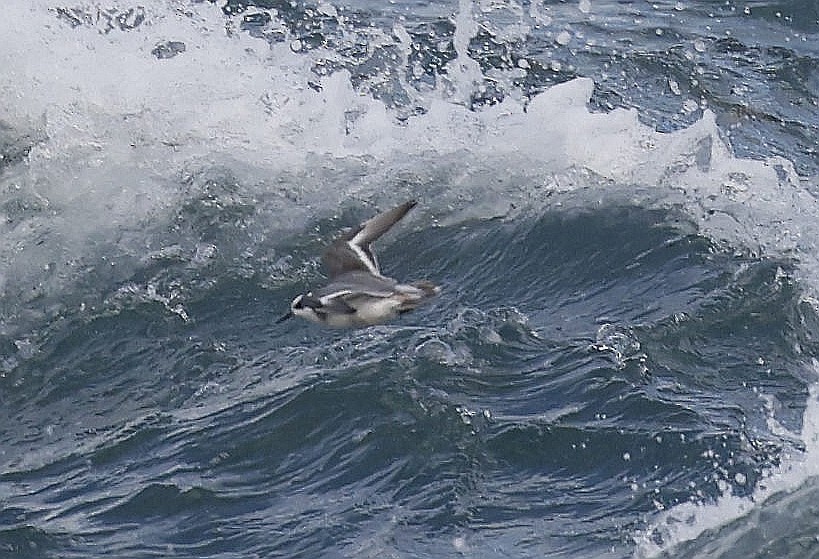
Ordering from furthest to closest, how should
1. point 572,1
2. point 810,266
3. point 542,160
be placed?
point 572,1
point 542,160
point 810,266

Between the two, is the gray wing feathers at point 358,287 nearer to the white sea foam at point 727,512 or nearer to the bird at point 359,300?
the bird at point 359,300

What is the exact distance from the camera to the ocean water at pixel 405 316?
23.7ft

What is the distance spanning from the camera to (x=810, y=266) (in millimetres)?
9273

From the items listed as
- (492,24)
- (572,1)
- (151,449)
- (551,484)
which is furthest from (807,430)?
(572,1)

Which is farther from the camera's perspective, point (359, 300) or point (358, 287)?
point (358, 287)

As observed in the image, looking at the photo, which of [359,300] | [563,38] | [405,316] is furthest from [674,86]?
[359,300]

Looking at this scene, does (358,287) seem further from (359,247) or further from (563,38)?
(563,38)

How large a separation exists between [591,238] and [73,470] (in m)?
3.51

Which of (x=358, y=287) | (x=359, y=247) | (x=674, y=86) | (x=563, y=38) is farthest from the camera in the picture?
(x=563, y=38)

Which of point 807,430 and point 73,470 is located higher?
point 807,430

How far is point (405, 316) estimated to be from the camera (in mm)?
8906

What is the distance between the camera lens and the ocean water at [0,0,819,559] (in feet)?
23.7

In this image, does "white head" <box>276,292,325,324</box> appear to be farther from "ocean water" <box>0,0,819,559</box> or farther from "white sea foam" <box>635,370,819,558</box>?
"white sea foam" <box>635,370,819,558</box>

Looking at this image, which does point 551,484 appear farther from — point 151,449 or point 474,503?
point 151,449
